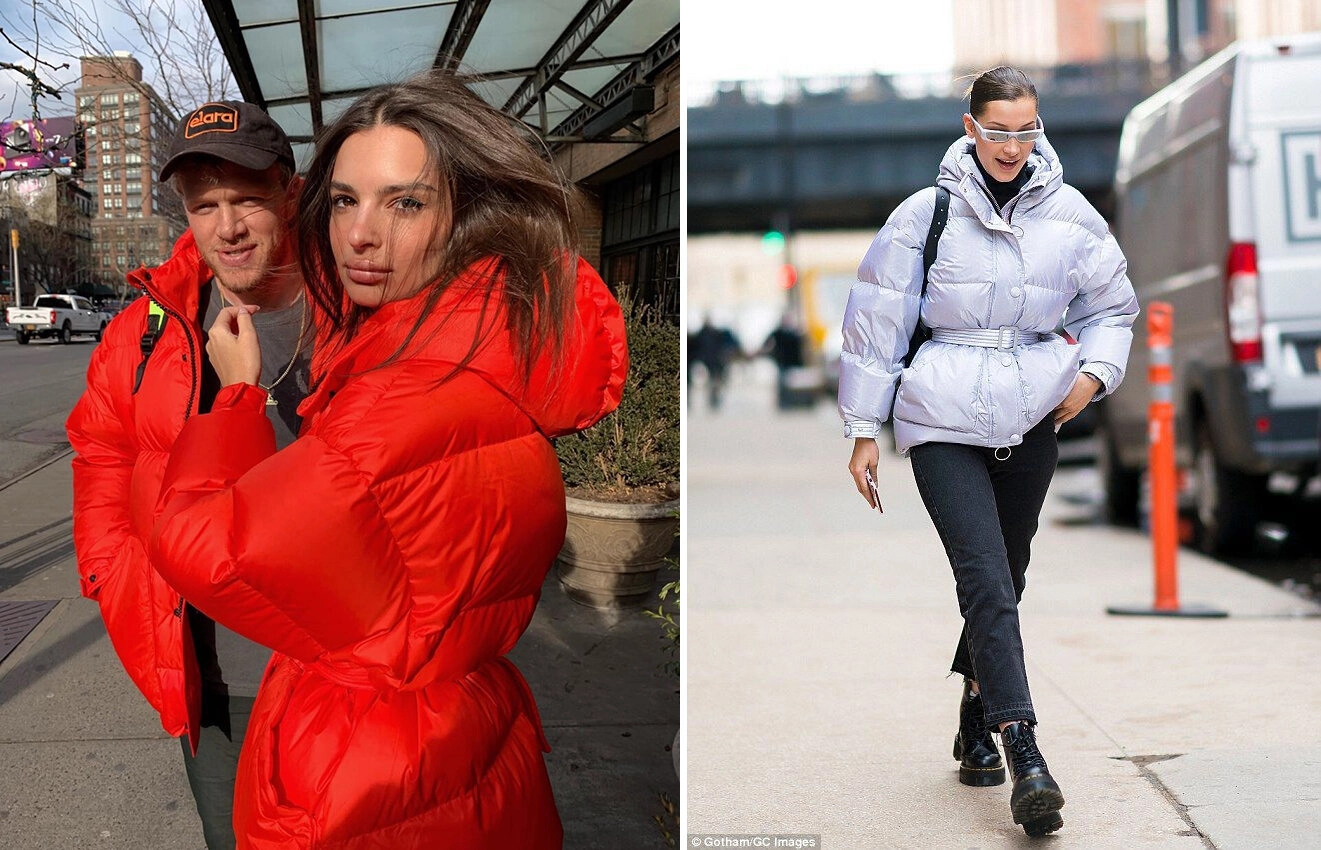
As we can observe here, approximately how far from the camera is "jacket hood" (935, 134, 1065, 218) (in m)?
2.23

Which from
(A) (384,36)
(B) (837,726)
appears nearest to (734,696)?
(B) (837,726)

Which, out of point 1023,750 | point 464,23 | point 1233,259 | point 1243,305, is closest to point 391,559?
point 1023,750

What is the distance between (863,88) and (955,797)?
1.61 metres

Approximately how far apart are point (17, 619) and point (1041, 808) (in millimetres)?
2023

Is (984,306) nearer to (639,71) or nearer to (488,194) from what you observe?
(488,194)

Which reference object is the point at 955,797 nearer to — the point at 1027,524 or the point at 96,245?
the point at 1027,524

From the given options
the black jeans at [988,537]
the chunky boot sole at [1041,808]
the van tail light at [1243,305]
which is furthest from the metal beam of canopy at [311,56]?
the van tail light at [1243,305]

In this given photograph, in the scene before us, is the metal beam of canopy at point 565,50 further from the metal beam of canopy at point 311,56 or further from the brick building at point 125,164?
the brick building at point 125,164

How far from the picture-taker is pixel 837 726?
12.6 feet

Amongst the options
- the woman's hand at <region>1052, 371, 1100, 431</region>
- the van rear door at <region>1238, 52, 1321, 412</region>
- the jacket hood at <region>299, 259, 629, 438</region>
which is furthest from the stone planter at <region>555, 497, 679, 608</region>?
the jacket hood at <region>299, 259, 629, 438</region>

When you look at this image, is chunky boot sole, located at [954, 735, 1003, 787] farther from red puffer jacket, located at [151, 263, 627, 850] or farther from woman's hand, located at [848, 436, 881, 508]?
red puffer jacket, located at [151, 263, 627, 850]

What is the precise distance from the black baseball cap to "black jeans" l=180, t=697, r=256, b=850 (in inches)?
35.5

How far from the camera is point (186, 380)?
2.01 meters

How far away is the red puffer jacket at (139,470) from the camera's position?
2.02 meters
